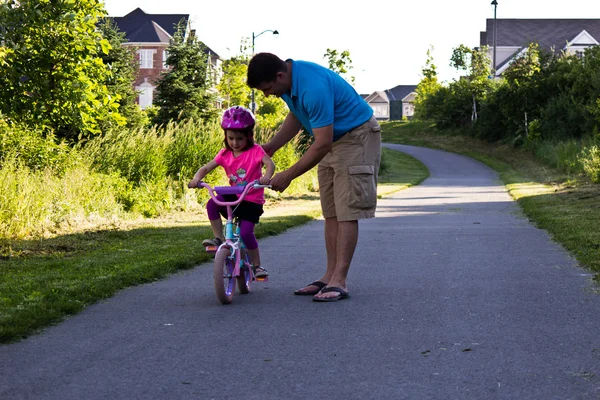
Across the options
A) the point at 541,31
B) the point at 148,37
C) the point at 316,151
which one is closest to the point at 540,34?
the point at 541,31

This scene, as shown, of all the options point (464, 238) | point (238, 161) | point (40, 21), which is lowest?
point (464, 238)

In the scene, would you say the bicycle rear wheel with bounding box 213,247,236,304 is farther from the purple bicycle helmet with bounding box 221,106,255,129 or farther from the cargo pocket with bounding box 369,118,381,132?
the cargo pocket with bounding box 369,118,381,132

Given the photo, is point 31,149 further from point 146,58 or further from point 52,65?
point 146,58

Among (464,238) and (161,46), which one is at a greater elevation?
(161,46)

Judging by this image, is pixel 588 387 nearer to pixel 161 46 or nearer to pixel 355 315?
pixel 355 315

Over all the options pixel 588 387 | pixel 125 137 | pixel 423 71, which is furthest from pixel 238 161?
pixel 423 71

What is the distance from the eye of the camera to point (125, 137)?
17.8 meters

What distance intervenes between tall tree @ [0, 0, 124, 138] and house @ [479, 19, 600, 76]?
7334cm

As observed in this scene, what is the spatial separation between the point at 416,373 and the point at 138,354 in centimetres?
153

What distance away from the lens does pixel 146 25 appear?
76.2m

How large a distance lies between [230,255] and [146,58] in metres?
71.4

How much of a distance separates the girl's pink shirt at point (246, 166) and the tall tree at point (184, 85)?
32.9 m

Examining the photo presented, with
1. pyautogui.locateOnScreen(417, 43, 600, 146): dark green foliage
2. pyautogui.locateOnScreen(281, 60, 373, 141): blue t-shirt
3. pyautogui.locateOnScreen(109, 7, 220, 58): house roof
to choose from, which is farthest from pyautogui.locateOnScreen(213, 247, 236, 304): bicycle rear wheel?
pyautogui.locateOnScreen(109, 7, 220, 58): house roof

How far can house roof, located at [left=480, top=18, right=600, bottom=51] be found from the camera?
279ft
